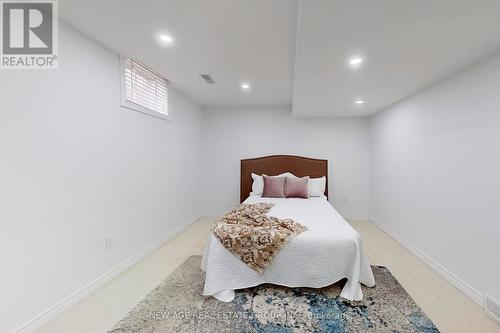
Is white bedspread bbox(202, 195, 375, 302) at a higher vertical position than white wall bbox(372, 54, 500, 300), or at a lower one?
lower

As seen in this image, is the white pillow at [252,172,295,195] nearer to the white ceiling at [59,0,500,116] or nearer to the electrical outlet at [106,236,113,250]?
the white ceiling at [59,0,500,116]

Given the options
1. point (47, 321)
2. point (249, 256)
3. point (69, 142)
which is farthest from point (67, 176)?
point (249, 256)

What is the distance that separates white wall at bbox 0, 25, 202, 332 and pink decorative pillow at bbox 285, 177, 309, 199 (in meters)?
2.18

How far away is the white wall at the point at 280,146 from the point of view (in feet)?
15.7

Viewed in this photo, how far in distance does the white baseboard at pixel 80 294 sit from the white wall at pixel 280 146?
2.00 meters

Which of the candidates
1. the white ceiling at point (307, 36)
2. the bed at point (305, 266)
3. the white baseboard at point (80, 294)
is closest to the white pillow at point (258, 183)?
the white ceiling at point (307, 36)

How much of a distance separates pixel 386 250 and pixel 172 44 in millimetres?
3553

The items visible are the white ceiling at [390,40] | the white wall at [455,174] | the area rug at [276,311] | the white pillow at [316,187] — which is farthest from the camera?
the white pillow at [316,187]

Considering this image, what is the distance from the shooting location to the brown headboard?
4758 mm

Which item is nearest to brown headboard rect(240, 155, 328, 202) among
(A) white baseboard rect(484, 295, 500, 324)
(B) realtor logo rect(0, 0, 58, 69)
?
(A) white baseboard rect(484, 295, 500, 324)

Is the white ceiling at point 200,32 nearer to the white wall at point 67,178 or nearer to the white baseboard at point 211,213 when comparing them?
the white wall at point 67,178

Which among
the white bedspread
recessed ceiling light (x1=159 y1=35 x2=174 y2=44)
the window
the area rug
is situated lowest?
the area rug

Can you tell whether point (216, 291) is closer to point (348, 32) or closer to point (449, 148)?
point (348, 32)

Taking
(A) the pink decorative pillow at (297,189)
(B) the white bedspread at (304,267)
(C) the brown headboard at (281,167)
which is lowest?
(B) the white bedspread at (304,267)
